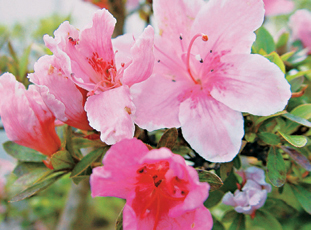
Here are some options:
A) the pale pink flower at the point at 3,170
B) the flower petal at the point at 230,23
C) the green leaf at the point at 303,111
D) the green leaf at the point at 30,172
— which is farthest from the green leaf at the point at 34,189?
the pale pink flower at the point at 3,170

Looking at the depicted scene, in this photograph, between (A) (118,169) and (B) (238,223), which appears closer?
(A) (118,169)

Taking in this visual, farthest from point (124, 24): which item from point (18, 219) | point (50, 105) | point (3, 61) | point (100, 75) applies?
point (18, 219)

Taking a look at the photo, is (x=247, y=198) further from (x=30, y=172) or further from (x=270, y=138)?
(x=30, y=172)

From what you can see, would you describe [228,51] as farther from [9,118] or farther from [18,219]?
[18,219]

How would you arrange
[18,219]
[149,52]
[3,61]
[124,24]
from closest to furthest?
[149,52] → [3,61] → [124,24] → [18,219]

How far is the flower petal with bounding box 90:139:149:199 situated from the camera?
0.38m

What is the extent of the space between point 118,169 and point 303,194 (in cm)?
49

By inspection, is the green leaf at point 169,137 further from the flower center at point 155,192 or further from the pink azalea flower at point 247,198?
the pink azalea flower at point 247,198

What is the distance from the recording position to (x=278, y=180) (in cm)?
55

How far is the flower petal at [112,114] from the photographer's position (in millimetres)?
432

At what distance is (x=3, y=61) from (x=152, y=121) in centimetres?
84

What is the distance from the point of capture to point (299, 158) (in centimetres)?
59

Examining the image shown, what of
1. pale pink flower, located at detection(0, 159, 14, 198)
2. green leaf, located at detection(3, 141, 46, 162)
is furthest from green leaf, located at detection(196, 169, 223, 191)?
pale pink flower, located at detection(0, 159, 14, 198)

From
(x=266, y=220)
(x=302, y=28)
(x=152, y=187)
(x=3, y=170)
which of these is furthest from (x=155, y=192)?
(x=3, y=170)
